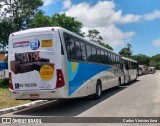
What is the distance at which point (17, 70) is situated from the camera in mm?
12594

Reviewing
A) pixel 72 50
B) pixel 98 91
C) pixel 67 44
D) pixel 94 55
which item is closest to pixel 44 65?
pixel 67 44

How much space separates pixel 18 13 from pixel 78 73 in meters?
21.1

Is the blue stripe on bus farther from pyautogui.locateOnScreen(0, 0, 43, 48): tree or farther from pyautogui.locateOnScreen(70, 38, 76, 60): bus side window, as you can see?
pyautogui.locateOnScreen(0, 0, 43, 48): tree

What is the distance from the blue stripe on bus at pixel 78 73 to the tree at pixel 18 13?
17.3 metres

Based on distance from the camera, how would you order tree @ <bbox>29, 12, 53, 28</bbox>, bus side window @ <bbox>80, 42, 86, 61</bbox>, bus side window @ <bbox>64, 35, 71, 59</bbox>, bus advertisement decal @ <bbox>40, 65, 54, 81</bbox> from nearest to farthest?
1. bus advertisement decal @ <bbox>40, 65, 54, 81</bbox>
2. bus side window @ <bbox>64, 35, 71, 59</bbox>
3. bus side window @ <bbox>80, 42, 86, 61</bbox>
4. tree @ <bbox>29, 12, 53, 28</bbox>

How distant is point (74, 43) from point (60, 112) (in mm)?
3232

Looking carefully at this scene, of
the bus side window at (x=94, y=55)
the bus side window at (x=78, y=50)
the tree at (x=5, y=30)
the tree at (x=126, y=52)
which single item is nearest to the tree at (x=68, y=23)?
the tree at (x=5, y=30)

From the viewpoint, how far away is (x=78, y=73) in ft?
44.4

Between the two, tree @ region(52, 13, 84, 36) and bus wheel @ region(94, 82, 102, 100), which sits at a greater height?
tree @ region(52, 13, 84, 36)

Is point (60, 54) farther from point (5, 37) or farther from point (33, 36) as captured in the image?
point (5, 37)

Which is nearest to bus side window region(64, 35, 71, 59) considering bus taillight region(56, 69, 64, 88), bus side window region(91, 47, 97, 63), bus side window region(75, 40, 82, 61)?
bus taillight region(56, 69, 64, 88)

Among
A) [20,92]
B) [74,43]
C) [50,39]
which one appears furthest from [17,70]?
[74,43]

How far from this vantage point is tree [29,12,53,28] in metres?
31.5

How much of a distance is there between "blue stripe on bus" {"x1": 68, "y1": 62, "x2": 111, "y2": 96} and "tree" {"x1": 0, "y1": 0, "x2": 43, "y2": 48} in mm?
17268
